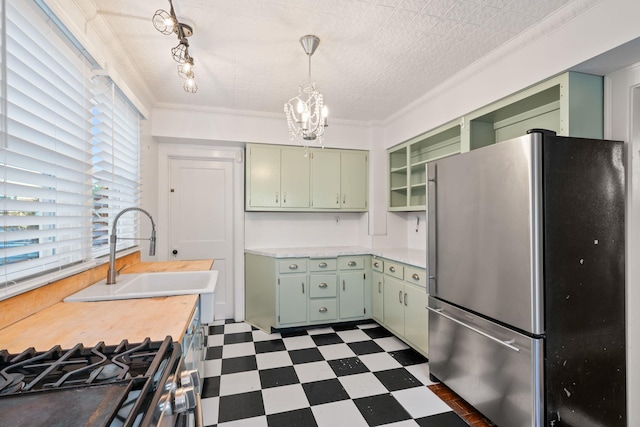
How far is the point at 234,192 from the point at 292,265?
1174 mm

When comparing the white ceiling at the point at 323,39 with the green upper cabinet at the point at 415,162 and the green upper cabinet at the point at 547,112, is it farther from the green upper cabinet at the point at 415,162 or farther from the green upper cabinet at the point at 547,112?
the green upper cabinet at the point at 415,162

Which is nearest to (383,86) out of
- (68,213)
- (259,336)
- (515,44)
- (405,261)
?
(515,44)

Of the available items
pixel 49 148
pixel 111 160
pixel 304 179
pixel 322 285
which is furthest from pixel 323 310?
pixel 49 148

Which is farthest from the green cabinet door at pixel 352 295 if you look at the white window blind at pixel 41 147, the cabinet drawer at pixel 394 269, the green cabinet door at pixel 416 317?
the white window blind at pixel 41 147

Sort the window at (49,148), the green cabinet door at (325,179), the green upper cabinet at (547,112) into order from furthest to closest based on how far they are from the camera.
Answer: the green cabinet door at (325,179)
the green upper cabinet at (547,112)
the window at (49,148)

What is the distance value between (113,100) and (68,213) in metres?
0.85

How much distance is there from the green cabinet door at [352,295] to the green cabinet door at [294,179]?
3.18 feet

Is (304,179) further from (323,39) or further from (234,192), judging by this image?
(323,39)

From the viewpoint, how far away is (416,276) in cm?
262

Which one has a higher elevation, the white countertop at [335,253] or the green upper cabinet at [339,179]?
the green upper cabinet at [339,179]

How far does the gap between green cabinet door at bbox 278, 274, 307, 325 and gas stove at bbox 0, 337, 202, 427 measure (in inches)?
89.6

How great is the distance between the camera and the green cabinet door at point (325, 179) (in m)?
3.65

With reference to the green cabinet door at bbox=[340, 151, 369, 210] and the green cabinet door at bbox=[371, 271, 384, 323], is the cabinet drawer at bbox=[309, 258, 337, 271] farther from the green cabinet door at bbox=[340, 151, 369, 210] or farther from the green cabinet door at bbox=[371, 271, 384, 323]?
the green cabinet door at bbox=[340, 151, 369, 210]

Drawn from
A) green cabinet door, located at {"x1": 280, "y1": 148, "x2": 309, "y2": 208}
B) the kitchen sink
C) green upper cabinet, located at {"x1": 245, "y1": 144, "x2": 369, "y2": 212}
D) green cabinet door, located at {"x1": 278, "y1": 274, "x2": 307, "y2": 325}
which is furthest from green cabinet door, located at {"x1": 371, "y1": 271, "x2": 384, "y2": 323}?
the kitchen sink
